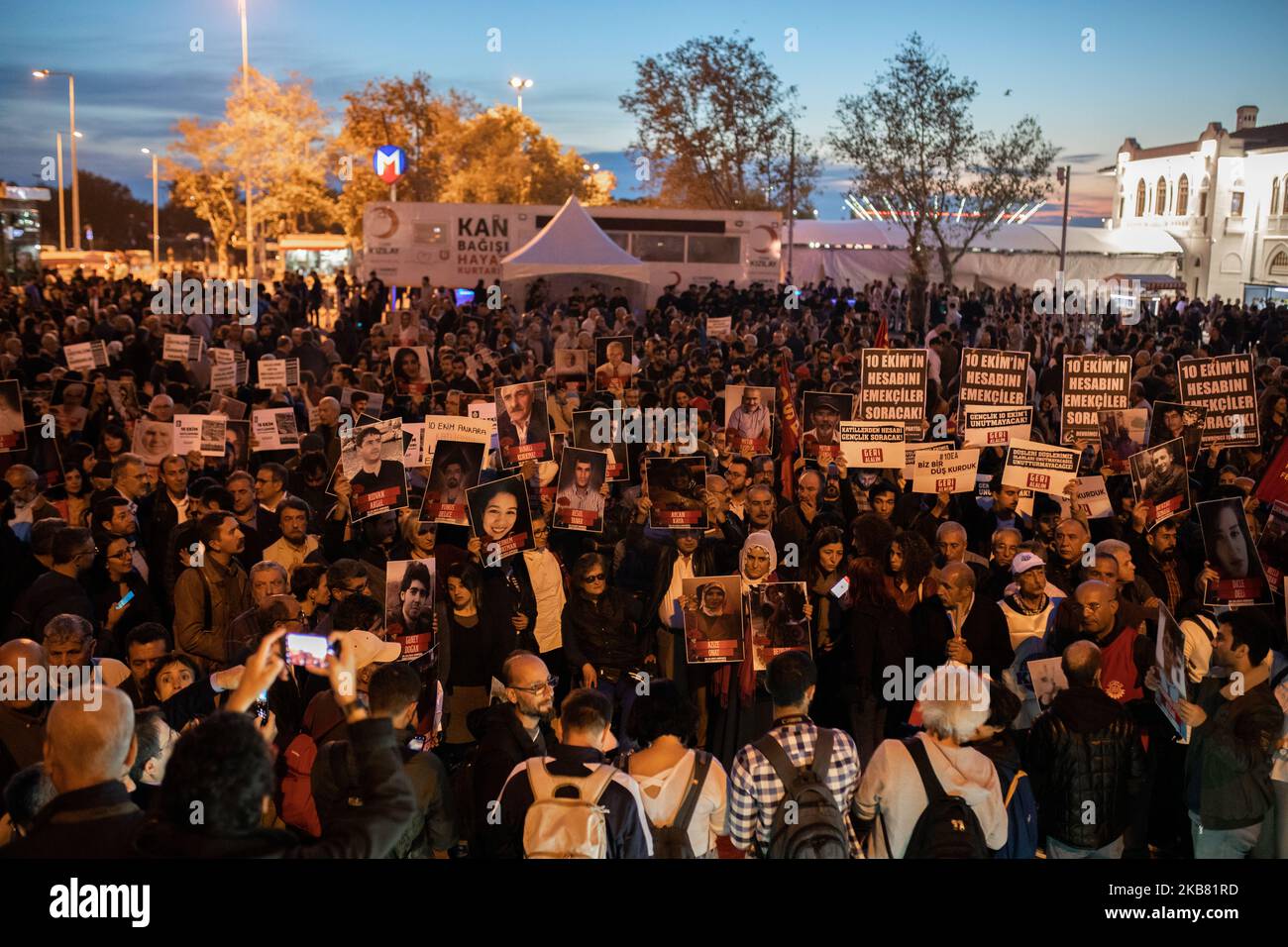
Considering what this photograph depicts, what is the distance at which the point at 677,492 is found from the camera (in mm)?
7402

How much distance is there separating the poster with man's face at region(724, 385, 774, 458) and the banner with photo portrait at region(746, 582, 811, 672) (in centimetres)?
377

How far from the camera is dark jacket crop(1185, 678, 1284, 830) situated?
199 inches

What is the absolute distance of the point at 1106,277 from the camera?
5044cm

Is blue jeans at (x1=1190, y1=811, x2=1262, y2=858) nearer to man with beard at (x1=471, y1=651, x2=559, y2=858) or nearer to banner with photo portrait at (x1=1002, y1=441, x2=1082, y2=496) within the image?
man with beard at (x1=471, y1=651, x2=559, y2=858)

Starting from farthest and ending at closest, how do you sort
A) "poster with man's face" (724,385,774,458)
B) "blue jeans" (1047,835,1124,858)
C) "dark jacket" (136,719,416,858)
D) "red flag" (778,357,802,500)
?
"red flag" (778,357,802,500) → "poster with man's face" (724,385,774,458) → "blue jeans" (1047,835,1124,858) → "dark jacket" (136,719,416,858)

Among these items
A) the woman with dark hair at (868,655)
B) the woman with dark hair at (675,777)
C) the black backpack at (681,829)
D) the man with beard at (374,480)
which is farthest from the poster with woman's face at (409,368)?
the black backpack at (681,829)

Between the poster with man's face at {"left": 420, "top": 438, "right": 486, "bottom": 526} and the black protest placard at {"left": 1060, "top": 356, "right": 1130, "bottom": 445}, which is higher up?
the black protest placard at {"left": 1060, "top": 356, "right": 1130, "bottom": 445}

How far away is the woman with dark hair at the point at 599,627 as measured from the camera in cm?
670

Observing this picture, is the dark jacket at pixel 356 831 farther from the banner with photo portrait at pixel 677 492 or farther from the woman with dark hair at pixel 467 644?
the banner with photo portrait at pixel 677 492

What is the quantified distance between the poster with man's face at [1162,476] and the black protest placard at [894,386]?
188cm

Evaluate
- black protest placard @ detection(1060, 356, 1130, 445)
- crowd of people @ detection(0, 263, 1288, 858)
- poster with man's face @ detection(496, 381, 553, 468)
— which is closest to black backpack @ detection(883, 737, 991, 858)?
crowd of people @ detection(0, 263, 1288, 858)
